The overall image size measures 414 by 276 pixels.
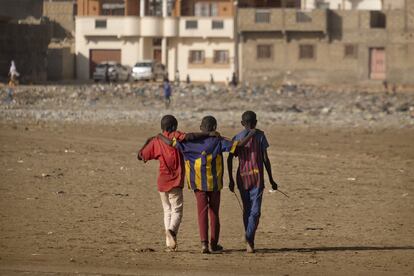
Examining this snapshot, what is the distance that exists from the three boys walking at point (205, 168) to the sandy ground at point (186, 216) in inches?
12.4

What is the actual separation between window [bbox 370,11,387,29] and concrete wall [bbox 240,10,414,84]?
1.31 feet

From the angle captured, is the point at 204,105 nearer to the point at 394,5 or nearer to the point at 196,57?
the point at 196,57

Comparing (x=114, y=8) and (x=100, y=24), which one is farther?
(x=114, y=8)

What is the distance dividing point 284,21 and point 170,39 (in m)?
7.07

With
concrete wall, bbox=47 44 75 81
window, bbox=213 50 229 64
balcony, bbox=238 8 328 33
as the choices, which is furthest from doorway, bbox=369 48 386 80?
concrete wall, bbox=47 44 75 81

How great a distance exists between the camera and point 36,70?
2121 inches

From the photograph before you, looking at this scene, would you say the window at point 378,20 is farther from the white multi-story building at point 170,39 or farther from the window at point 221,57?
the window at point 221,57

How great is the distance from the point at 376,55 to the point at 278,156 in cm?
4100

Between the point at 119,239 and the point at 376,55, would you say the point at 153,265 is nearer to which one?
the point at 119,239

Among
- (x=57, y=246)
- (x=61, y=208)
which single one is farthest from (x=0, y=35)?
(x=57, y=246)

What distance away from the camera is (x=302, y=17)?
204ft

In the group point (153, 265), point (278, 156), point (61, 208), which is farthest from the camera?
point (278, 156)

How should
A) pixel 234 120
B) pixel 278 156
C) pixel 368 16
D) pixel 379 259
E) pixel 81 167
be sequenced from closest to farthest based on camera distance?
1. pixel 379 259
2. pixel 81 167
3. pixel 278 156
4. pixel 234 120
5. pixel 368 16

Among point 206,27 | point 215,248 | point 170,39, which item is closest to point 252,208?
point 215,248
